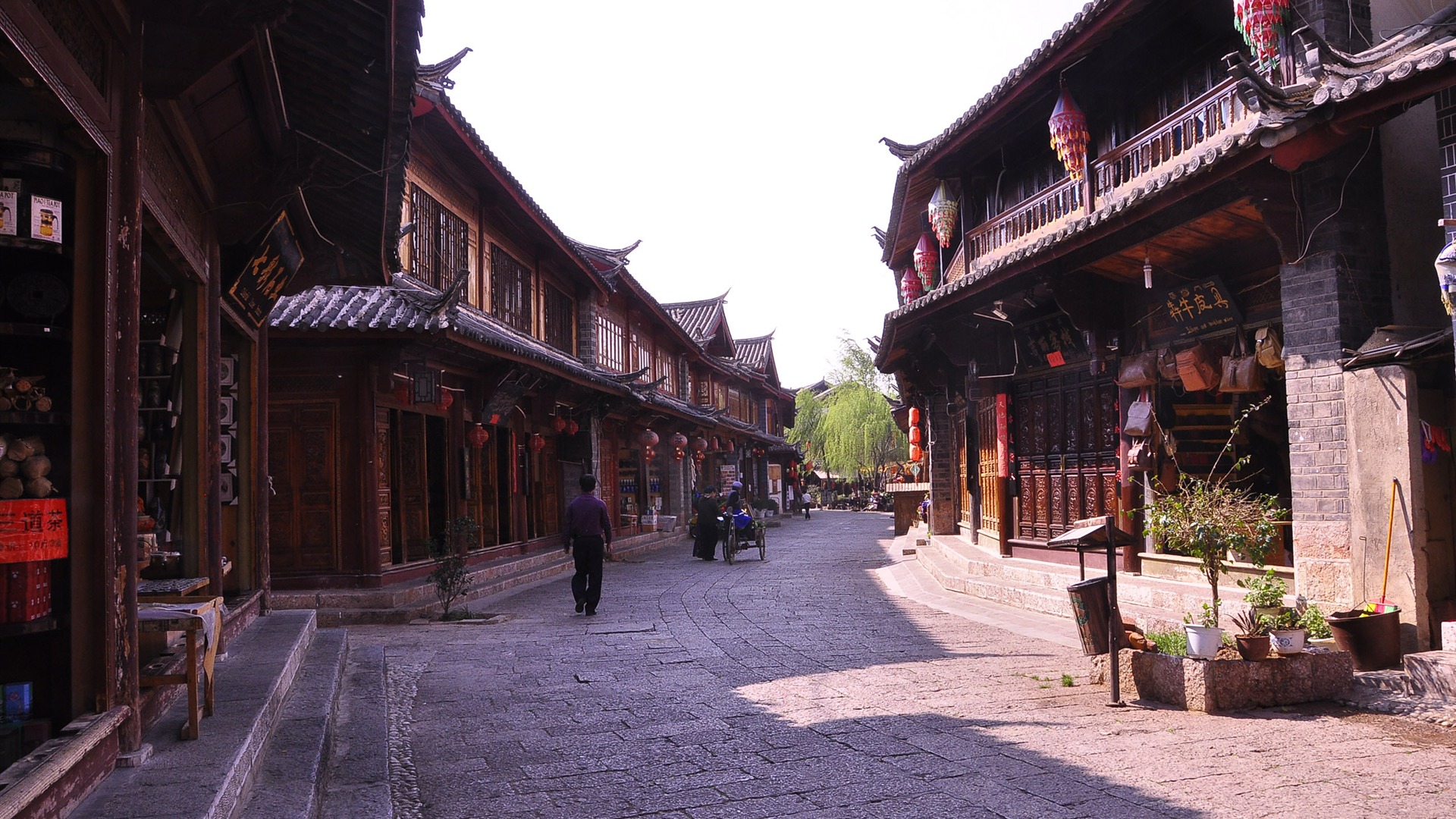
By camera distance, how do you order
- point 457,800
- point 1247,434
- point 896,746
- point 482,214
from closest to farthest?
point 457,800, point 896,746, point 1247,434, point 482,214

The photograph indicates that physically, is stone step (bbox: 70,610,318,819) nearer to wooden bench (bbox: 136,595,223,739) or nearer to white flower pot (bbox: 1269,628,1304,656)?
wooden bench (bbox: 136,595,223,739)

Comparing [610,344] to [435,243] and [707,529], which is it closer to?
[707,529]

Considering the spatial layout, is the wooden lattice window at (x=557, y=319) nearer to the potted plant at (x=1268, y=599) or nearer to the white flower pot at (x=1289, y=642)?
the potted plant at (x=1268, y=599)

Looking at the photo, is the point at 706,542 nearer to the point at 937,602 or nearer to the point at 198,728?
the point at 937,602

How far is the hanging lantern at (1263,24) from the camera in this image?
7.90 m

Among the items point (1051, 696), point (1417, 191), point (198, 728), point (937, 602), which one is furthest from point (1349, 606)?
point (198, 728)

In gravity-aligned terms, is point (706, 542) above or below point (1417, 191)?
below

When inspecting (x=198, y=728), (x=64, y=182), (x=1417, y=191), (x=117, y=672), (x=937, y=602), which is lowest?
(x=937, y=602)

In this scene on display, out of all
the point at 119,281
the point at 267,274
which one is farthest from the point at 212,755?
the point at 267,274

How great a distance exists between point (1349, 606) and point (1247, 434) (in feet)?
9.15

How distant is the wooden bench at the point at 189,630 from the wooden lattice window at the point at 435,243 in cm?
874

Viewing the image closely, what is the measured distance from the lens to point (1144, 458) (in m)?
10.2

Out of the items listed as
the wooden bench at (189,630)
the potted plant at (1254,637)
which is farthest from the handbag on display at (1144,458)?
the wooden bench at (189,630)

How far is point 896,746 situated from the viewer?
5.46 metres
